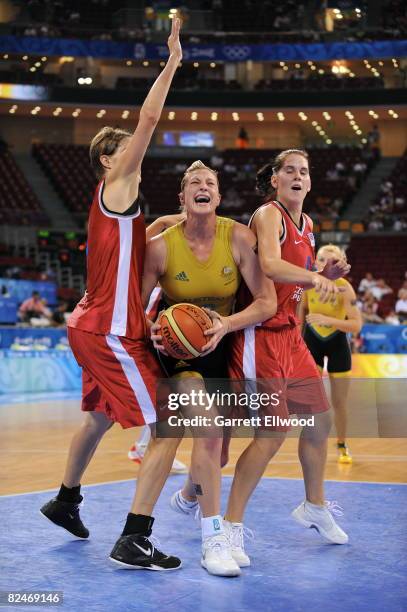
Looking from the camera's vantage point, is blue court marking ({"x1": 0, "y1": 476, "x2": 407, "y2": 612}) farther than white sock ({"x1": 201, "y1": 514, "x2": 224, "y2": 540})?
No

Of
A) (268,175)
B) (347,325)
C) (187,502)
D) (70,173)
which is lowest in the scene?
(187,502)

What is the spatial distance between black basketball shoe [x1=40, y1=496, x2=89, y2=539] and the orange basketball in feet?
3.84

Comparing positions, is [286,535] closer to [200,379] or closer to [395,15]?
[200,379]

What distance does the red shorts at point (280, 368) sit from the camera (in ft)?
14.2

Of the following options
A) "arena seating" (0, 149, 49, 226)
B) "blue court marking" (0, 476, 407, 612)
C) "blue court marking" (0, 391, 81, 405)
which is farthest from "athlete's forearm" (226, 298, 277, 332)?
"arena seating" (0, 149, 49, 226)

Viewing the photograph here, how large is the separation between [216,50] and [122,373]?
3133 cm

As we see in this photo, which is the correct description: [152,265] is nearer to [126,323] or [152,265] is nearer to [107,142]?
[126,323]

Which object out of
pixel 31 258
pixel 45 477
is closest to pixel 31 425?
pixel 45 477

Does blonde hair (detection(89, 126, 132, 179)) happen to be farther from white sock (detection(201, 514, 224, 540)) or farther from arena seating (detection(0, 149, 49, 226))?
arena seating (detection(0, 149, 49, 226))

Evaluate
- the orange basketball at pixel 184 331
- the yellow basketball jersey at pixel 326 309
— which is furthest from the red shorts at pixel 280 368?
the yellow basketball jersey at pixel 326 309

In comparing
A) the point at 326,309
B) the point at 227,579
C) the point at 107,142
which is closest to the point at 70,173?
the point at 326,309

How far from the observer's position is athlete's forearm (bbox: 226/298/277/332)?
415 cm

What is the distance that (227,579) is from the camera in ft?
12.6

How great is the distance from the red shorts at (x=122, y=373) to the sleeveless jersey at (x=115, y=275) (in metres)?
0.05
